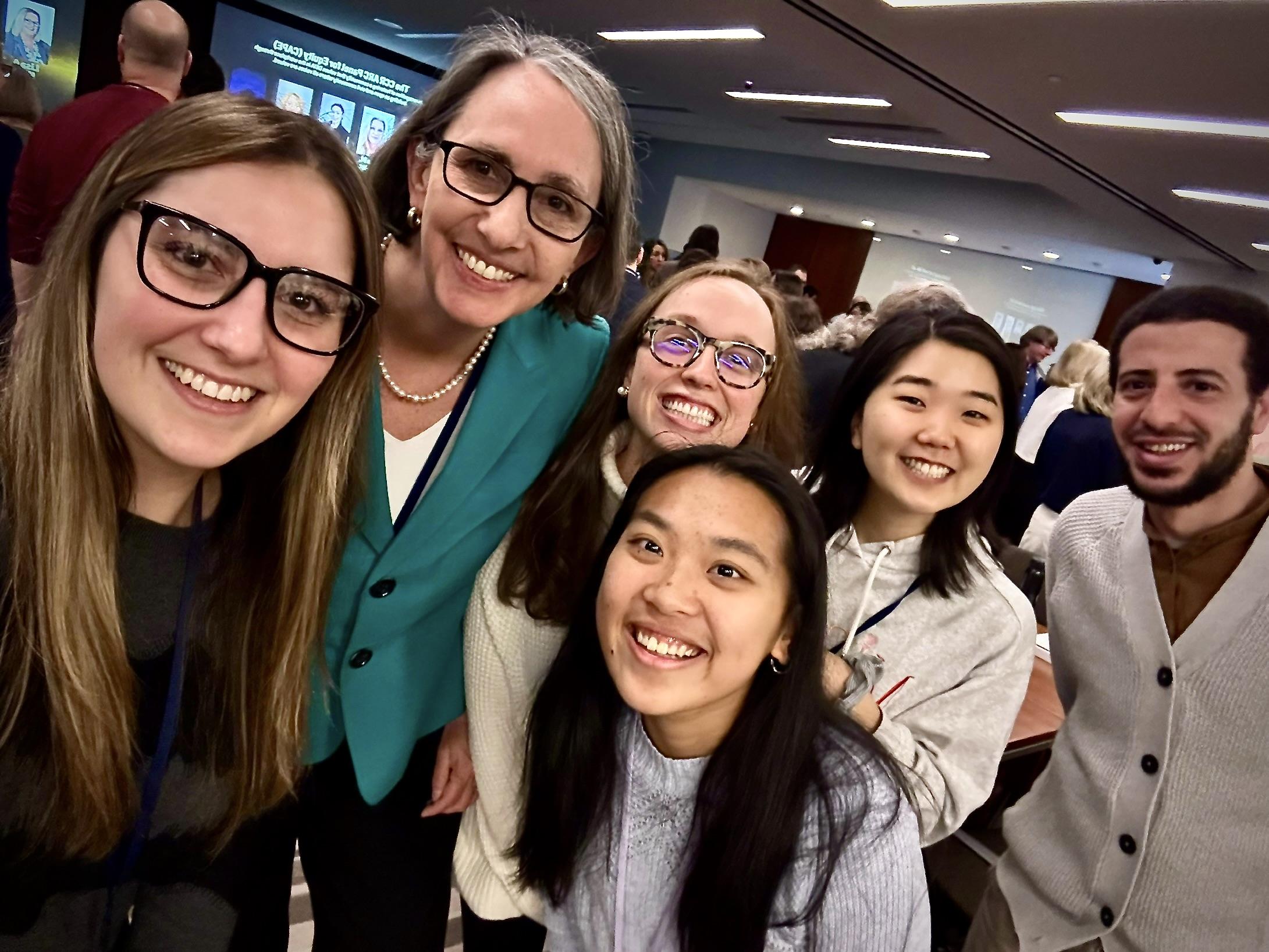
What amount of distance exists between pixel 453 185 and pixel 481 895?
136 cm

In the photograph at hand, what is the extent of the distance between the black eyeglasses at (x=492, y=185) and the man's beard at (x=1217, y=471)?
127 cm

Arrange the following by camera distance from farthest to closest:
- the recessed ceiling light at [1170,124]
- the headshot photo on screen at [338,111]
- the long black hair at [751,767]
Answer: the headshot photo on screen at [338,111] → the recessed ceiling light at [1170,124] → the long black hair at [751,767]

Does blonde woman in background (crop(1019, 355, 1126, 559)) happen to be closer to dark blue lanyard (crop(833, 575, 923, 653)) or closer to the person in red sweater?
dark blue lanyard (crop(833, 575, 923, 653))

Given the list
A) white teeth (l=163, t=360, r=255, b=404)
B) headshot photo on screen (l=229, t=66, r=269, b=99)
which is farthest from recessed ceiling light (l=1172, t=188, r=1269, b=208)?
headshot photo on screen (l=229, t=66, r=269, b=99)

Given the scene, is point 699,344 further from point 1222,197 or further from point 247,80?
point 247,80

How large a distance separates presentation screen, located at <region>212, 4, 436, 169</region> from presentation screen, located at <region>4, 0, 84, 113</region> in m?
1.20

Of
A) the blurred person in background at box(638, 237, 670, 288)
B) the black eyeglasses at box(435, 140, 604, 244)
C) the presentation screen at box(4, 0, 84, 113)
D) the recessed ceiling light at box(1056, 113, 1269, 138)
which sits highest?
the recessed ceiling light at box(1056, 113, 1269, 138)

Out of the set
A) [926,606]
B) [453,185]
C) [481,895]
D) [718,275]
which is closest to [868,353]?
[718,275]

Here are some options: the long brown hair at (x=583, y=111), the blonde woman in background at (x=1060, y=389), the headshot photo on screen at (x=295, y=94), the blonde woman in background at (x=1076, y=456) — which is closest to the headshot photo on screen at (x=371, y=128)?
the headshot photo on screen at (x=295, y=94)

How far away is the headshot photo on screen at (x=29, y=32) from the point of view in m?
6.68

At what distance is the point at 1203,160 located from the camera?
5488 millimetres

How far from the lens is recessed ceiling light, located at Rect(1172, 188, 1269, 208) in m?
6.29

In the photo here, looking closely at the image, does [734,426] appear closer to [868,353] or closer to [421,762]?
[868,353]

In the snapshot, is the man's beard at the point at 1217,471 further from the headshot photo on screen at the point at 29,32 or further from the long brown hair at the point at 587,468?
the headshot photo on screen at the point at 29,32
